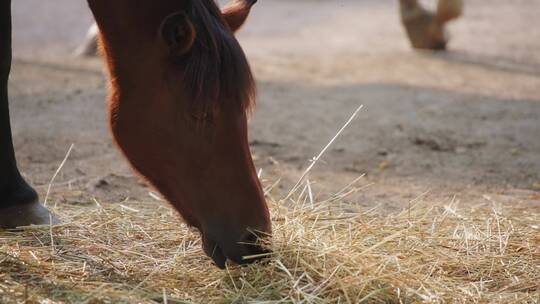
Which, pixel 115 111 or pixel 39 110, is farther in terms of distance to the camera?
pixel 39 110

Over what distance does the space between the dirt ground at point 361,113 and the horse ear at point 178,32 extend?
1293mm

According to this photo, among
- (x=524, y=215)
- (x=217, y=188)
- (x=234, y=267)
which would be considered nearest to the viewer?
(x=217, y=188)

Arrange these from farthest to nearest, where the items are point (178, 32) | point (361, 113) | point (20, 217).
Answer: point (361, 113), point (20, 217), point (178, 32)

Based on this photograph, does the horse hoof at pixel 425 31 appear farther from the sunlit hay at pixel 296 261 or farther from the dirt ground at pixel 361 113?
the sunlit hay at pixel 296 261

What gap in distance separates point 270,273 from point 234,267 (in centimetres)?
13

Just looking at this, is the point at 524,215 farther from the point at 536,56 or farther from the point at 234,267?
the point at 536,56

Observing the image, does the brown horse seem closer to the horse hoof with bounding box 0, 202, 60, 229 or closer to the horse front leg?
the horse front leg

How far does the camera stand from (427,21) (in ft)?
24.1

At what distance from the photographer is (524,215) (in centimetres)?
333

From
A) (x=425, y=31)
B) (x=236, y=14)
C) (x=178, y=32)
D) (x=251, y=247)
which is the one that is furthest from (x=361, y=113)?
(x=178, y=32)

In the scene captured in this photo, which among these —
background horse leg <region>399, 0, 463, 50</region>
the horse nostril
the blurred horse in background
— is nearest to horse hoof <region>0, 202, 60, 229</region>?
the horse nostril

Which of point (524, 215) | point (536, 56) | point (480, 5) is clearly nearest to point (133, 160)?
point (524, 215)

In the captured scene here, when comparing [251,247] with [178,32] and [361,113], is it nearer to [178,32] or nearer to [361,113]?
[178,32]

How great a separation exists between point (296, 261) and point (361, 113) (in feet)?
9.90
